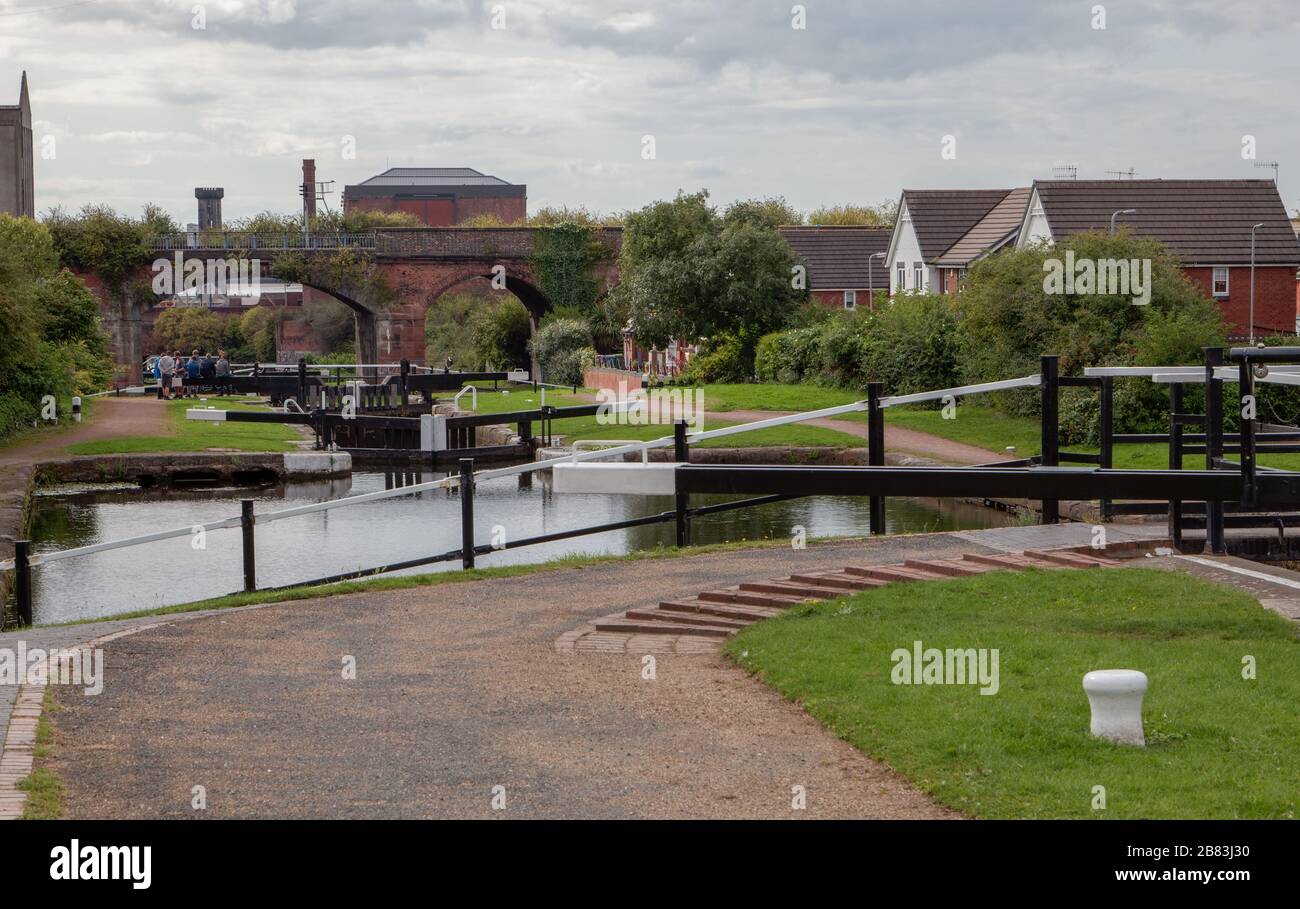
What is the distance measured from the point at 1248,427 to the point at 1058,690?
65.7 inches

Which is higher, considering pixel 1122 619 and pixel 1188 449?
pixel 1188 449

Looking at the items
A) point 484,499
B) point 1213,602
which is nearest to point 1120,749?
point 1213,602

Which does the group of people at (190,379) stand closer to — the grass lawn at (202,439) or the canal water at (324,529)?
the grass lawn at (202,439)

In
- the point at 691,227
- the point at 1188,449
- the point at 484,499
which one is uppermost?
the point at 691,227

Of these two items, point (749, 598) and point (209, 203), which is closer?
point (749, 598)

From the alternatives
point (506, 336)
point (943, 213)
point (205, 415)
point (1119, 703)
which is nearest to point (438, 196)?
point (506, 336)

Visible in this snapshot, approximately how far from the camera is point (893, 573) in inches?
466

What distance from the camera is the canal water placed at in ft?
57.6

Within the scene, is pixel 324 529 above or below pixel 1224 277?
below

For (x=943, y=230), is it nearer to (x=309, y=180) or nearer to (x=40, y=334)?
(x=40, y=334)
